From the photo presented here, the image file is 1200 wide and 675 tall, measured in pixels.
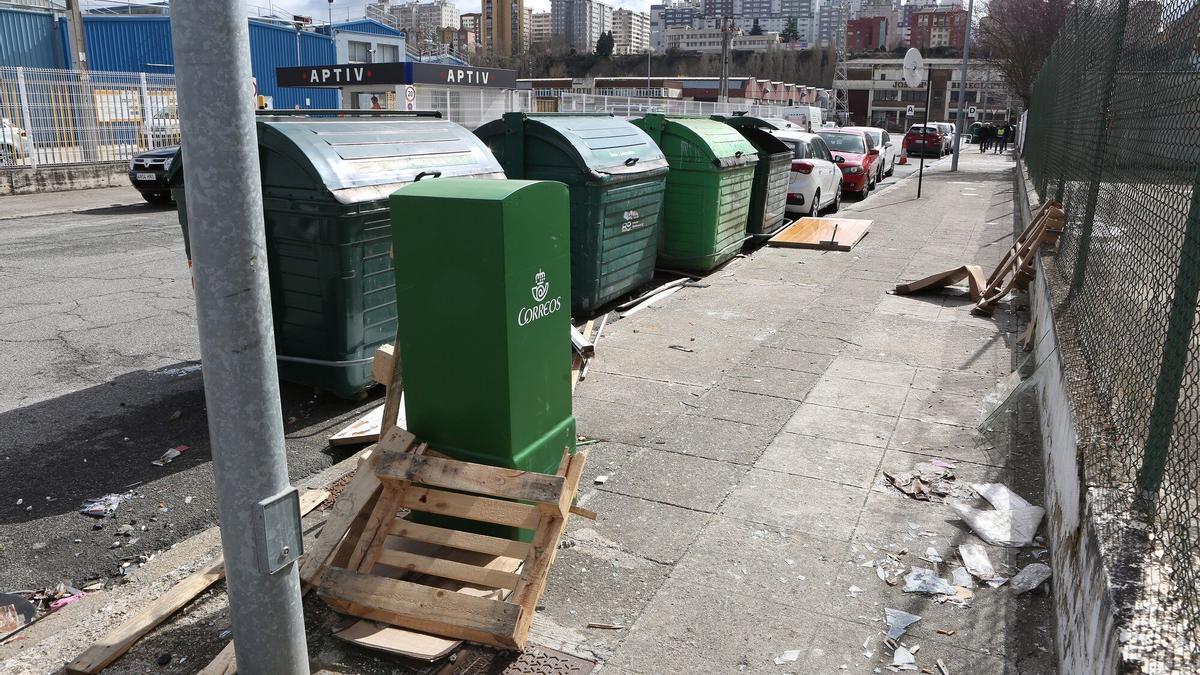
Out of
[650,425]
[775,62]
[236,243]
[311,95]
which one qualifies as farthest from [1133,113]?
[775,62]

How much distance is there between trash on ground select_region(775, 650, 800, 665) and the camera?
3.38 meters

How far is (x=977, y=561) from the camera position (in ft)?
13.4

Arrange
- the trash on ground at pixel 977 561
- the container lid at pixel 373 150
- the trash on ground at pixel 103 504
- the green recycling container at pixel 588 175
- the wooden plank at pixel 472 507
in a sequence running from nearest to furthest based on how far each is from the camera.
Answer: the wooden plank at pixel 472 507 → the trash on ground at pixel 977 561 → the trash on ground at pixel 103 504 → the container lid at pixel 373 150 → the green recycling container at pixel 588 175

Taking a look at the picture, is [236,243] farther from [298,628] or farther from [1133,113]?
[1133,113]

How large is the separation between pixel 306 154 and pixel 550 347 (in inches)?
95.8

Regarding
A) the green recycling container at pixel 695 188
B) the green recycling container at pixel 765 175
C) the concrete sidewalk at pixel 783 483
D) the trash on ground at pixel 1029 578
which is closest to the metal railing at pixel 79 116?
the green recycling container at pixel 695 188

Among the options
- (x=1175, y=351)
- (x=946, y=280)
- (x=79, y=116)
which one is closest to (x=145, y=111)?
(x=79, y=116)

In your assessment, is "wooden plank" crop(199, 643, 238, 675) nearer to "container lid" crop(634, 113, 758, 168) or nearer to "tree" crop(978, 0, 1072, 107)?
"container lid" crop(634, 113, 758, 168)

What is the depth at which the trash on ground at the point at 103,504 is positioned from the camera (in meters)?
4.64

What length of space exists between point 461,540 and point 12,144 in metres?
19.3

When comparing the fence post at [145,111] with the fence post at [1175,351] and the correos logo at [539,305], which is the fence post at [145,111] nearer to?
the correos logo at [539,305]

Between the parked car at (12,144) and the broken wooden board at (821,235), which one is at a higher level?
the parked car at (12,144)

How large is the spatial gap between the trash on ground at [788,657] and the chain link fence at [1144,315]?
3.83 ft

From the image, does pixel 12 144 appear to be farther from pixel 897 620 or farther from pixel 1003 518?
pixel 897 620
